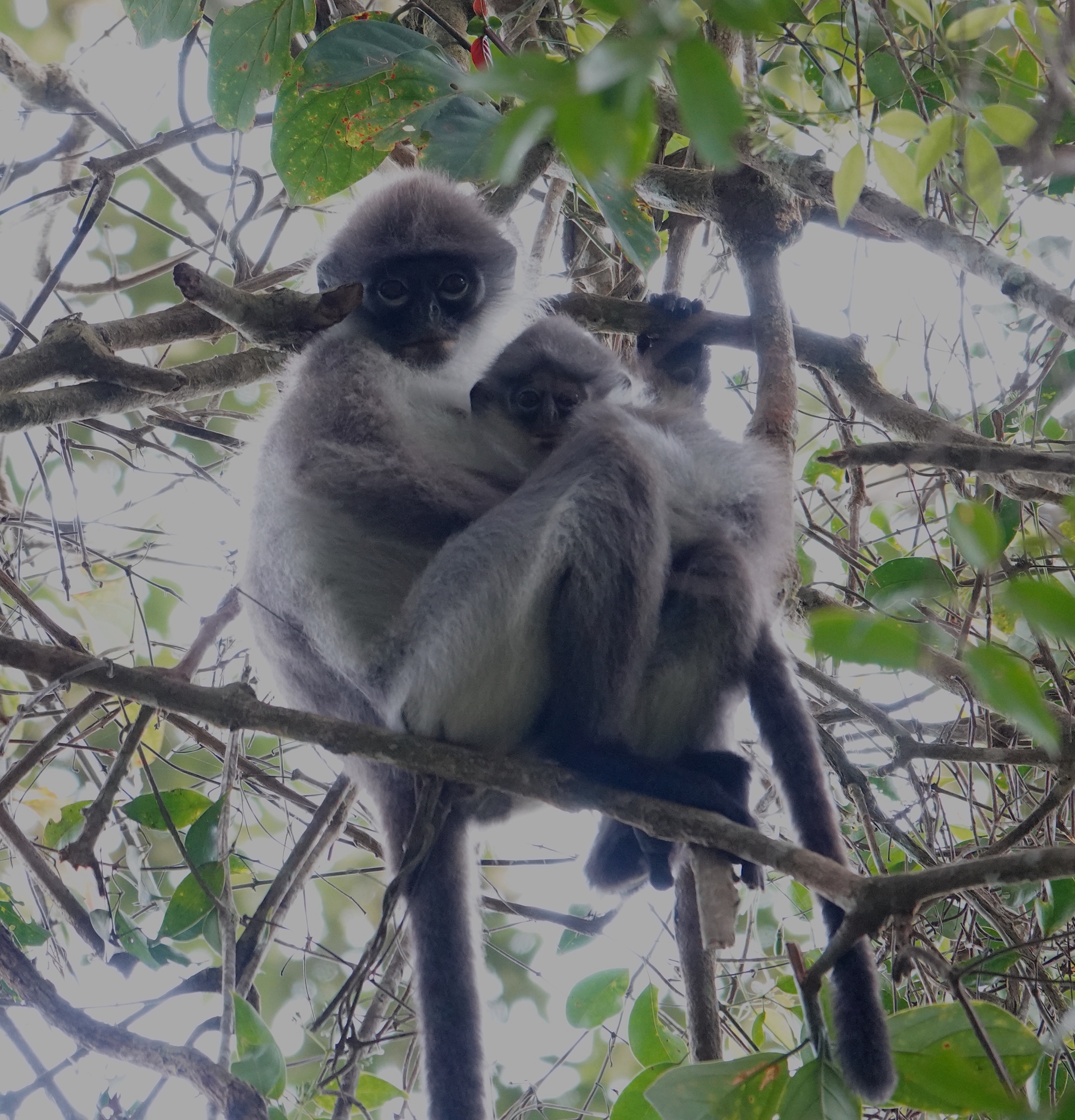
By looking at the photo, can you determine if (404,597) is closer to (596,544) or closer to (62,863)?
(596,544)

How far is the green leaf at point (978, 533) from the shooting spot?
1.19 metres

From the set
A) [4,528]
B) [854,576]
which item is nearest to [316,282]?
[4,528]

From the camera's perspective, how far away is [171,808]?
11.3 feet

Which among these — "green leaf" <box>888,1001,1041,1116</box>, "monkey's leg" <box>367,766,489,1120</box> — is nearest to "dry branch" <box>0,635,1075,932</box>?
"monkey's leg" <box>367,766,489,1120</box>

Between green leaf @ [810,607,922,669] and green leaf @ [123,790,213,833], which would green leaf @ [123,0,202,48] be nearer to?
green leaf @ [123,790,213,833]

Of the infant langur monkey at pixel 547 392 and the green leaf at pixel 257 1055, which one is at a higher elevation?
the infant langur monkey at pixel 547 392

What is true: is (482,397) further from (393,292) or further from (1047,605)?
(1047,605)

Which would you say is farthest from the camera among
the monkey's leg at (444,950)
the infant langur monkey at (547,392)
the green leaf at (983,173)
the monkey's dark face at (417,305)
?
the monkey's dark face at (417,305)

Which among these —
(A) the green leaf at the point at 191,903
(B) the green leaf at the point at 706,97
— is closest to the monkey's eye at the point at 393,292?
(A) the green leaf at the point at 191,903

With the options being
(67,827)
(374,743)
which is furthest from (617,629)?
(67,827)

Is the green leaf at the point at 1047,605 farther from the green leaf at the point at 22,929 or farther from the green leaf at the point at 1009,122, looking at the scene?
the green leaf at the point at 22,929

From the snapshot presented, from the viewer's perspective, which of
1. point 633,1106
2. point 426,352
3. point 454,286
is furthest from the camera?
point 454,286

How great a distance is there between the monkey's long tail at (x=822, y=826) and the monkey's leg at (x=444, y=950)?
36.7 inches

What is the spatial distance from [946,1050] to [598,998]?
1.61 m
